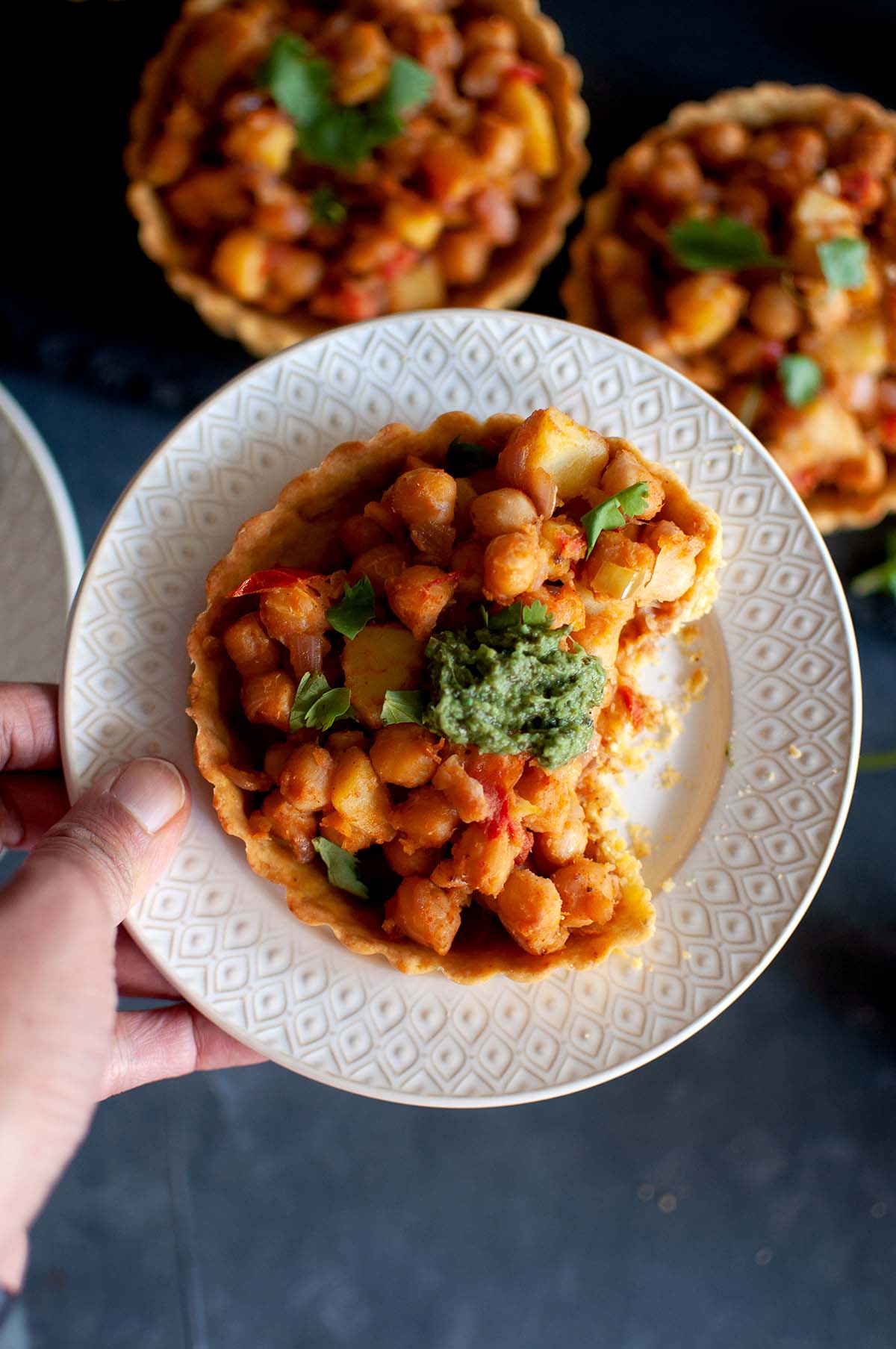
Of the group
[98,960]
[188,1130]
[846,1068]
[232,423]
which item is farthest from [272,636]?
[846,1068]

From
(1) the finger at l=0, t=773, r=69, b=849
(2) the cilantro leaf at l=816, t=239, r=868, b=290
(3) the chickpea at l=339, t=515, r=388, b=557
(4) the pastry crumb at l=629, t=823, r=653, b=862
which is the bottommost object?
(1) the finger at l=0, t=773, r=69, b=849

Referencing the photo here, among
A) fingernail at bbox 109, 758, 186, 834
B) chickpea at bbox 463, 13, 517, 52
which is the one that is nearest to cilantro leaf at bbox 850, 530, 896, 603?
chickpea at bbox 463, 13, 517, 52

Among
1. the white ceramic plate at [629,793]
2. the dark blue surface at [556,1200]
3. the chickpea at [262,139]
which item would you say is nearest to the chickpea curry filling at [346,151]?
the chickpea at [262,139]

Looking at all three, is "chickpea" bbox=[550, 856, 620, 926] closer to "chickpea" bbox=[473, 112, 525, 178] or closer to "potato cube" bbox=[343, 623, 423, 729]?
"potato cube" bbox=[343, 623, 423, 729]

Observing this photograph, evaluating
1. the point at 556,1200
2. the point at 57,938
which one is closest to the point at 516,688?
the point at 57,938

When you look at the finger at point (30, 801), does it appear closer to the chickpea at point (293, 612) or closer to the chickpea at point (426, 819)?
the chickpea at point (293, 612)

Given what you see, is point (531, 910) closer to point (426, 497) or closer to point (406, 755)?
point (406, 755)
